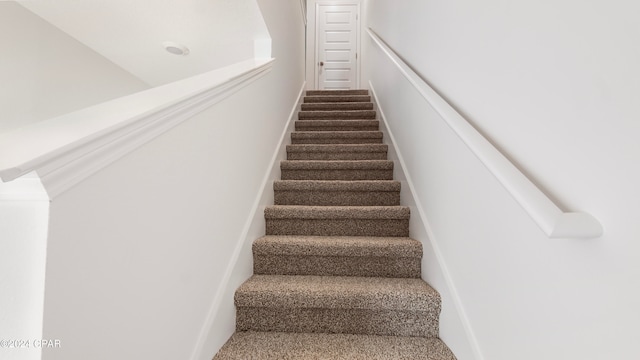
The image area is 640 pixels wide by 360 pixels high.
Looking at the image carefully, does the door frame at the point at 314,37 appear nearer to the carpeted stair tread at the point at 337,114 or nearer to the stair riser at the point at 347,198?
the carpeted stair tread at the point at 337,114

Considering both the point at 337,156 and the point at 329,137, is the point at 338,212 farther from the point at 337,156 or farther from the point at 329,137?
the point at 329,137

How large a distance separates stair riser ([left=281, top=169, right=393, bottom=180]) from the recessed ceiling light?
103 cm

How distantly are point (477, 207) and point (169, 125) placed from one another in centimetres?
95

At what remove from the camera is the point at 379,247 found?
1747mm

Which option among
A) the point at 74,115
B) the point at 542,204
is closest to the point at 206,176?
the point at 74,115

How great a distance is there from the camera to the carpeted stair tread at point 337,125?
332 cm

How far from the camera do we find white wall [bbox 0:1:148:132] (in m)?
2.17

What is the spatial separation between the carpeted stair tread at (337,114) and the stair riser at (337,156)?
0.92 m

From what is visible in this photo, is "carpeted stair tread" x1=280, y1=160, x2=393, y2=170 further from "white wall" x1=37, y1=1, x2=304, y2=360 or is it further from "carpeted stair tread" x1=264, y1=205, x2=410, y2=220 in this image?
"white wall" x1=37, y1=1, x2=304, y2=360

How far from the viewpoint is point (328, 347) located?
1379 mm

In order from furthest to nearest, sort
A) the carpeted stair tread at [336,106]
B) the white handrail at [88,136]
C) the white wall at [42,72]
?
the carpeted stair tread at [336,106], the white wall at [42,72], the white handrail at [88,136]

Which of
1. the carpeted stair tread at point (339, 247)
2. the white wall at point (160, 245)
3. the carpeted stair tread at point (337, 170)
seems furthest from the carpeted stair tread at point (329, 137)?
the carpeted stair tread at point (339, 247)

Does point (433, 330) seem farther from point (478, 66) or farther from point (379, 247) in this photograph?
point (478, 66)

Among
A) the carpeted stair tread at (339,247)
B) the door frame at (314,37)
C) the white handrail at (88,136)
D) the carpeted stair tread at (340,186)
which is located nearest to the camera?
the white handrail at (88,136)
